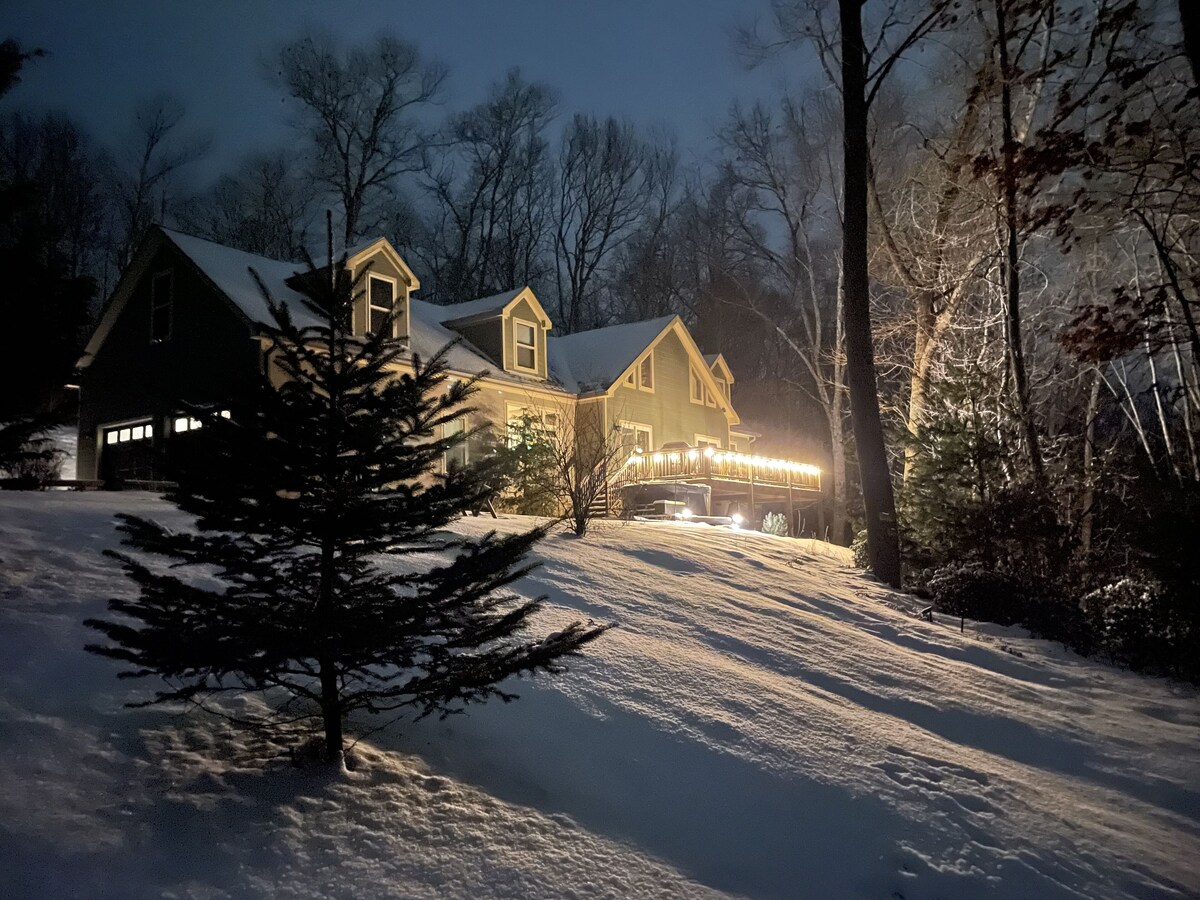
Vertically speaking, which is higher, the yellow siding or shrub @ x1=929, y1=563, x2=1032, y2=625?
the yellow siding

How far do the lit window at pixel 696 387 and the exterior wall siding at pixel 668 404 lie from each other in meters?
0.22

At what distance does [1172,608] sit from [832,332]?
2607 cm

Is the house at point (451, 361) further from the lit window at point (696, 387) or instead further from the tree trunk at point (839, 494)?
the tree trunk at point (839, 494)

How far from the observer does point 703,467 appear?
1939cm

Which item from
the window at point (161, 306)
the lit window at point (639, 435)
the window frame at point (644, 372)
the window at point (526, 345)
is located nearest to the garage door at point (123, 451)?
the window at point (161, 306)

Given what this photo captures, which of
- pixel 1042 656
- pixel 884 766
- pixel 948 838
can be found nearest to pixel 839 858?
pixel 948 838

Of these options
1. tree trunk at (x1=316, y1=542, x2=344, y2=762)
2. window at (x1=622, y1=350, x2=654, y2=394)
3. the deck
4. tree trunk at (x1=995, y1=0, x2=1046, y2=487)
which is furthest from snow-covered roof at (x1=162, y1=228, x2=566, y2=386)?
tree trunk at (x1=316, y1=542, x2=344, y2=762)

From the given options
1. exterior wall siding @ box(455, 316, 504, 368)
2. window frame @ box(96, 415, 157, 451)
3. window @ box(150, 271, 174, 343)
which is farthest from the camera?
exterior wall siding @ box(455, 316, 504, 368)

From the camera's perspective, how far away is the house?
15.7 metres

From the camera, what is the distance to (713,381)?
2709 centimetres

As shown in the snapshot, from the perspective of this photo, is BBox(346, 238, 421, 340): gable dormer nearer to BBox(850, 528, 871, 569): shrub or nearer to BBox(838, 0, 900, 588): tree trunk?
BBox(838, 0, 900, 588): tree trunk

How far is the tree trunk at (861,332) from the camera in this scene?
432 inches

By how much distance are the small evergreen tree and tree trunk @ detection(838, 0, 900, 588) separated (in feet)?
27.5

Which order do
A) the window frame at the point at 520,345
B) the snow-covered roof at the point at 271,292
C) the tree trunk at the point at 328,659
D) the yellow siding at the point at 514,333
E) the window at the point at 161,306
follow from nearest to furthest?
the tree trunk at the point at 328,659, the snow-covered roof at the point at 271,292, the window at the point at 161,306, the yellow siding at the point at 514,333, the window frame at the point at 520,345
